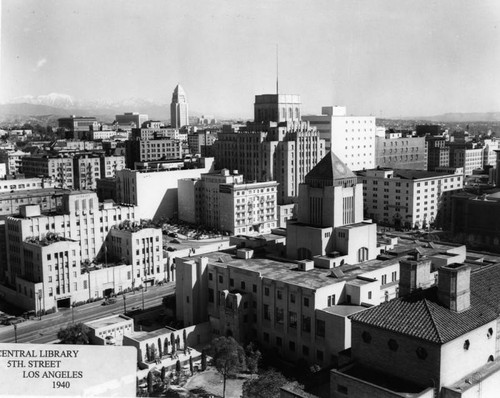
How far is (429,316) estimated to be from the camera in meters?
30.0

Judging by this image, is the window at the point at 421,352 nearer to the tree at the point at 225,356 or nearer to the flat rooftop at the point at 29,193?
the tree at the point at 225,356

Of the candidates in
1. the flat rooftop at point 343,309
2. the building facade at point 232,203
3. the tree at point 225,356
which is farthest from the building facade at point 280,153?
the tree at point 225,356

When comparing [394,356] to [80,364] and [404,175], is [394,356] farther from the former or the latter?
[404,175]

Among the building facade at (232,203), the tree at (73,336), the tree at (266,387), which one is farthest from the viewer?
the building facade at (232,203)

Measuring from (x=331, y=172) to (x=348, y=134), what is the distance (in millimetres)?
73720

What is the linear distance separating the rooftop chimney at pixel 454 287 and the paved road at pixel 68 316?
35.9 m

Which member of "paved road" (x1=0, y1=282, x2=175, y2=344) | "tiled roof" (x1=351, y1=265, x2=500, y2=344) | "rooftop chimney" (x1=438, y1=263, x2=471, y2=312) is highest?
"rooftop chimney" (x1=438, y1=263, x2=471, y2=312)

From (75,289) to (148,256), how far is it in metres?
10.1

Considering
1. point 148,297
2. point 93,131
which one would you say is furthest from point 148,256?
point 93,131

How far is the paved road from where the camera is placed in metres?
54.1

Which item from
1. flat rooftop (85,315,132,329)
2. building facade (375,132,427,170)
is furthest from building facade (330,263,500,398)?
building facade (375,132,427,170)

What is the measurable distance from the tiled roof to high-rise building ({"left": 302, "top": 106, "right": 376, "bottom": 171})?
3573 inches

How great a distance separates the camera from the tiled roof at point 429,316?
2928cm

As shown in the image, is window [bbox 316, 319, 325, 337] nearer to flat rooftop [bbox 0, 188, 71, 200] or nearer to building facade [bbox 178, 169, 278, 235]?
building facade [bbox 178, 169, 278, 235]
